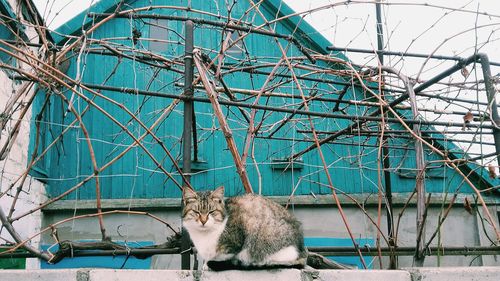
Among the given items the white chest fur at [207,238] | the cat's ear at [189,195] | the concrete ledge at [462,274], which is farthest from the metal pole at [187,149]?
the concrete ledge at [462,274]

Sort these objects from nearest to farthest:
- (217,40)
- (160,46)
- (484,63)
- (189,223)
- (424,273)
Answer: (424,273) → (189,223) → (484,63) → (217,40) → (160,46)

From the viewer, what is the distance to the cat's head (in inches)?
86.9

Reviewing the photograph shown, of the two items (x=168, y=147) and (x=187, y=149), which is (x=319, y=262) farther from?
(x=168, y=147)

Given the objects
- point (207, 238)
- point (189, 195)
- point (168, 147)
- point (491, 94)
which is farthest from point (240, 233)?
point (168, 147)

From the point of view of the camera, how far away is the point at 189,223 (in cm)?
226

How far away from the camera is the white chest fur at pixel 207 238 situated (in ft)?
7.17

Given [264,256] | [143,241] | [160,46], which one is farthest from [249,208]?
[160,46]

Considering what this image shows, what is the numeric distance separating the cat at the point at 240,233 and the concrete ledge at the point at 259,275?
0.26 ft

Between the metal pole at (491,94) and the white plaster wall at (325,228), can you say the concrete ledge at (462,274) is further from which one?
the white plaster wall at (325,228)

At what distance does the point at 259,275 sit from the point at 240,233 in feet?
0.75

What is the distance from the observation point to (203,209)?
2238mm

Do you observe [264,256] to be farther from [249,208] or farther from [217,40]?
[217,40]

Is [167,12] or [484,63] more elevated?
[167,12]

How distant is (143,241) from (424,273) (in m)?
4.98
